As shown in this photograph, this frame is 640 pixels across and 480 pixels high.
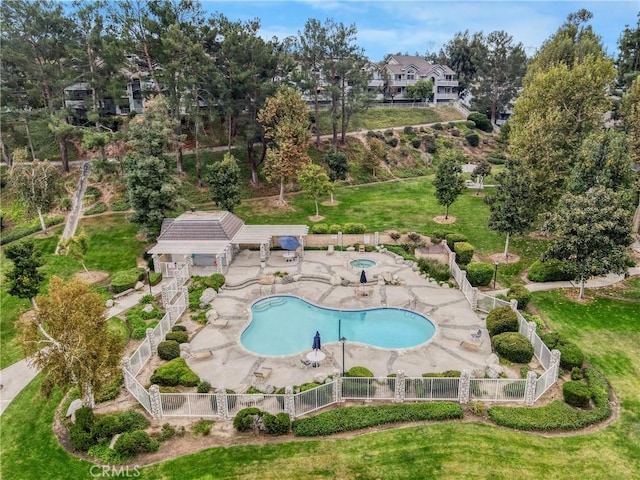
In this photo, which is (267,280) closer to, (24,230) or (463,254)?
(463,254)

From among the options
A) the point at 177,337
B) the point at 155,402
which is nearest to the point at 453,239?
the point at 177,337

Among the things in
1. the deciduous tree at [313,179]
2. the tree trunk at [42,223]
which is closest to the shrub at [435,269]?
the deciduous tree at [313,179]

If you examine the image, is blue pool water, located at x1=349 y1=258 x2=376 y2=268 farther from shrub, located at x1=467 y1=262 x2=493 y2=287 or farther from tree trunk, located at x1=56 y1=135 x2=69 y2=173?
tree trunk, located at x1=56 y1=135 x2=69 y2=173

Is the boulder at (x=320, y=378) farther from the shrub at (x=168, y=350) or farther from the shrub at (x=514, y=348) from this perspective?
the shrub at (x=514, y=348)

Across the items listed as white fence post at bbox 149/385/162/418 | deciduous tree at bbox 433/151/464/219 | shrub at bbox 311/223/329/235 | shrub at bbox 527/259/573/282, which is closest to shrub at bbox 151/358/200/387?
white fence post at bbox 149/385/162/418

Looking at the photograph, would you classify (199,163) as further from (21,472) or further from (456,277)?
(21,472)
